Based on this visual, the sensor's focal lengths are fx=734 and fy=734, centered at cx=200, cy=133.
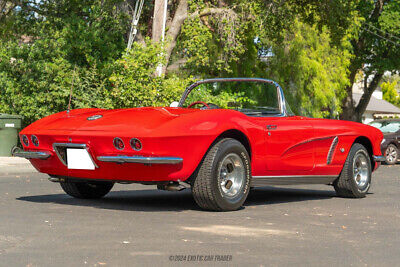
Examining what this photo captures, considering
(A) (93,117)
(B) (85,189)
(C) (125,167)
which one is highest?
(A) (93,117)

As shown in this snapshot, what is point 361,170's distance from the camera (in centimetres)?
981

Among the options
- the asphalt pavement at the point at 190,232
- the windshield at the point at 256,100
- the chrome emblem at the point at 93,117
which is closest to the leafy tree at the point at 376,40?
the windshield at the point at 256,100

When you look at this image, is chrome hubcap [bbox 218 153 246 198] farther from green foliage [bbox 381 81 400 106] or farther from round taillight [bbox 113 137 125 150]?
green foliage [bbox 381 81 400 106]

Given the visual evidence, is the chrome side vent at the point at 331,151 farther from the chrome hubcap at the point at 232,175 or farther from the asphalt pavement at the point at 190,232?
the chrome hubcap at the point at 232,175

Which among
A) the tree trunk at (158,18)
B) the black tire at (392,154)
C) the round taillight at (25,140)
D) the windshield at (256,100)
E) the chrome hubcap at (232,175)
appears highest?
the tree trunk at (158,18)

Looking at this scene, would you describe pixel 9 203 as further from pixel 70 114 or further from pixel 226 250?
pixel 226 250

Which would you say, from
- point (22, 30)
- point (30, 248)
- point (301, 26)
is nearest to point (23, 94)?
point (22, 30)

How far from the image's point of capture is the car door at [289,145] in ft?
26.9

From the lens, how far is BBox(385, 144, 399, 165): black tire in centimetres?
2228

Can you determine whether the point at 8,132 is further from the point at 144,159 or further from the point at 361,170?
the point at 144,159

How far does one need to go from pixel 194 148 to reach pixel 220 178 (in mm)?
486

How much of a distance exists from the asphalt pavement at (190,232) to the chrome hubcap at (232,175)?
0.80ft

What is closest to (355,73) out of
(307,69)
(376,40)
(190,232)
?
(376,40)

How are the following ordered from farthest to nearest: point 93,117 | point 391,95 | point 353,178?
point 391,95, point 353,178, point 93,117
